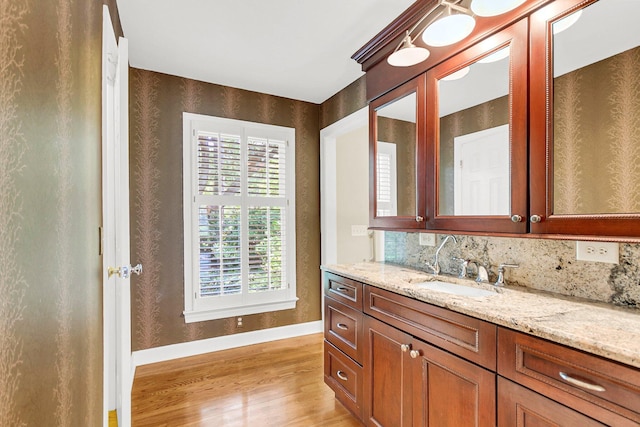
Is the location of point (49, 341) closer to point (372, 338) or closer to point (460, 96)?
point (372, 338)

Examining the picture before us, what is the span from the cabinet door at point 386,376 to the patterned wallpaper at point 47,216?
1.30 m

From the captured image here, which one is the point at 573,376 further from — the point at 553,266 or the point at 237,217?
the point at 237,217

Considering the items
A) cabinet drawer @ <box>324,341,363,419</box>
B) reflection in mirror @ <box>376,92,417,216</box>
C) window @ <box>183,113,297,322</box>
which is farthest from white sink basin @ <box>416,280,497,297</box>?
window @ <box>183,113,297,322</box>

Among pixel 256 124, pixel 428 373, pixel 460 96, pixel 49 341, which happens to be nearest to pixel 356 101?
pixel 256 124

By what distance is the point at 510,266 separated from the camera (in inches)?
64.9

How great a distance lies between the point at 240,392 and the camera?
2326mm

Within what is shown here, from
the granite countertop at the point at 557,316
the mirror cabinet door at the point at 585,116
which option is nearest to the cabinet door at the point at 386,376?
Result: the granite countertop at the point at 557,316

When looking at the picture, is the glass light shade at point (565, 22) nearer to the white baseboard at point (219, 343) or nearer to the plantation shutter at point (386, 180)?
the plantation shutter at point (386, 180)

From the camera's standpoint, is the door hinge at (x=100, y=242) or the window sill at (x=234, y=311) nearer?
the door hinge at (x=100, y=242)

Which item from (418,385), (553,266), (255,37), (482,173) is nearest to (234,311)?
(418,385)

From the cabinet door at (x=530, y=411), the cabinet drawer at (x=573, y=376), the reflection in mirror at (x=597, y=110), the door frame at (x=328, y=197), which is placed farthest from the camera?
the door frame at (x=328, y=197)

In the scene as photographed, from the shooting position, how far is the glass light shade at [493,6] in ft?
4.22

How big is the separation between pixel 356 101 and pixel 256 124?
40.6 inches

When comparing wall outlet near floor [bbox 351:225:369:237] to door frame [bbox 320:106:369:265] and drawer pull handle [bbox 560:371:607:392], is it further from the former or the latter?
drawer pull handle [bbox 560:371:607:392]
